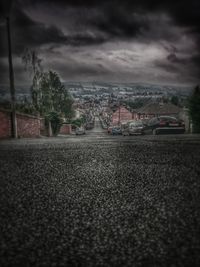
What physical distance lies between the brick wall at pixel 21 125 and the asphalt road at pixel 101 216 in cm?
1551

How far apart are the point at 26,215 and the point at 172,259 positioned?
1671 mm

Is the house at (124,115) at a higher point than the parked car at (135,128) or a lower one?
higher

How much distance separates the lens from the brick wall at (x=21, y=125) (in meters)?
21.1

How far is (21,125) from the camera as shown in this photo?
23781mm

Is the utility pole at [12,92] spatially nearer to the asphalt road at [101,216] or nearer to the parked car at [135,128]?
the parked car at [135,128]

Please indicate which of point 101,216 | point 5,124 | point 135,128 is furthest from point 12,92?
point 101,216

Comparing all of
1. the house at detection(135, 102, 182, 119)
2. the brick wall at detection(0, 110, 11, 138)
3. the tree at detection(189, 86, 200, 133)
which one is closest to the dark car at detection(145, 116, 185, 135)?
the tree at detection(189, 86, 200, 133)

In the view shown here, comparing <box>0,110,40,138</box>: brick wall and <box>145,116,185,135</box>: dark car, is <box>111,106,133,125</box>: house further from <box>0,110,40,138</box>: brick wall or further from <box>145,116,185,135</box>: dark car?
<box>145,116,185,135</box>: dark car

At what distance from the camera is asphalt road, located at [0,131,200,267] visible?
8.13 feet

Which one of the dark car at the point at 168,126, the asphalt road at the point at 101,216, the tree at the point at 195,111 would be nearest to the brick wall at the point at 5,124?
the dark car at the point at 168,126

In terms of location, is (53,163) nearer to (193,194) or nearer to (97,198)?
(97,198)

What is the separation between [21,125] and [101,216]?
21.2 metres

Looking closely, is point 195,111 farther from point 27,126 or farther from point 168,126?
point 27,126

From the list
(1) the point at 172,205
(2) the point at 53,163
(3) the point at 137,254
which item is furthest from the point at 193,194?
(2) the point at 53,163
